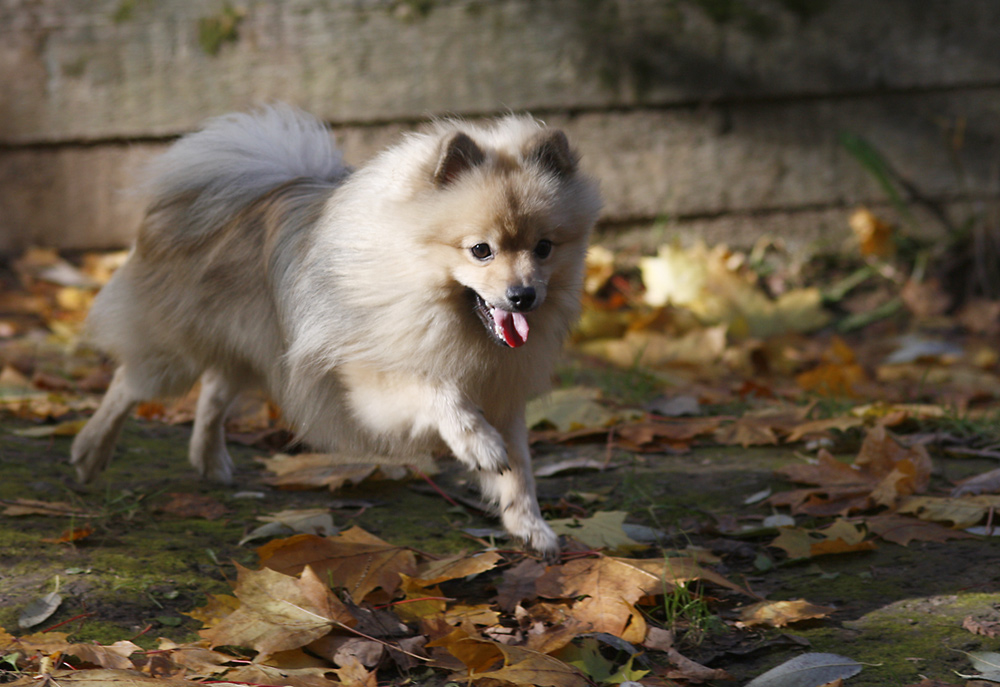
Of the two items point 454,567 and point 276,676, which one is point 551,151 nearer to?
point 454,567

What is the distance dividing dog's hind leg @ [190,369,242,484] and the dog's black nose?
128cm

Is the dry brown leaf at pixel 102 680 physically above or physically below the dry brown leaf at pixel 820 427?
below

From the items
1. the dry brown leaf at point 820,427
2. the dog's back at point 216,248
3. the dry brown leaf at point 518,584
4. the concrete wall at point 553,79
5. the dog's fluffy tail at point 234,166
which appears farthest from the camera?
the concrete wall at point 553,79

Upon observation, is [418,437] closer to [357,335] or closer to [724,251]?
[357,335]

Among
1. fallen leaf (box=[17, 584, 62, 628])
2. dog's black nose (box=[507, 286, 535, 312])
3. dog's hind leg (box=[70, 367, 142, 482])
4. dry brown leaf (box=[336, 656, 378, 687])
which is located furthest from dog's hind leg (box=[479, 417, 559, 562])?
dog's hind leg (box=[70, 367, 142, 482])

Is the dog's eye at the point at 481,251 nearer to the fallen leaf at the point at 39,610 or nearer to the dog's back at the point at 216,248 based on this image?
the dog's back at the point at 216,248

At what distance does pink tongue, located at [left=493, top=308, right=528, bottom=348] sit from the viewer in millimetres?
2590

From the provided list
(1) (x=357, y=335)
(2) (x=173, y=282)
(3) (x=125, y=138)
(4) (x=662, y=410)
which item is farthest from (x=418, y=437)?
(3) (x=125, y=138)

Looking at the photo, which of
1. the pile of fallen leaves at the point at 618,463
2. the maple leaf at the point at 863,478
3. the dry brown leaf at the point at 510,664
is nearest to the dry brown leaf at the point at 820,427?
the pile of fallen leaves at the point at 618,463

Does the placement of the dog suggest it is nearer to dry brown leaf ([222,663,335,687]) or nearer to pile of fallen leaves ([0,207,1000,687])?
pile of fallen leaves ([0,207,1000,687])

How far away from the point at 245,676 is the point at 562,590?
786 mm

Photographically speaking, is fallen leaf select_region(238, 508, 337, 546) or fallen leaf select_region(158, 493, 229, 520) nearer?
fallen leaf select_region(238, 508, 337, 546)

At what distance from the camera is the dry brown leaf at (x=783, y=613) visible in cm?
221

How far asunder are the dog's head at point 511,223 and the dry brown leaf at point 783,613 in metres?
0.89
